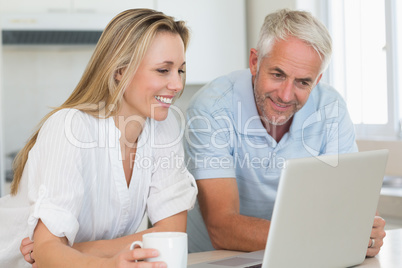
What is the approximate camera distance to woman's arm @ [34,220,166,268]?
3.38ft

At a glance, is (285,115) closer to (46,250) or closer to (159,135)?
(159,135)

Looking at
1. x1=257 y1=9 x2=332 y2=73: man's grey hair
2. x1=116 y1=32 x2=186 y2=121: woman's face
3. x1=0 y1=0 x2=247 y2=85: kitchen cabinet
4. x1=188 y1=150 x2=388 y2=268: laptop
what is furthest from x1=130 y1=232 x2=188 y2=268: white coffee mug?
x1=0 y1=0 x2=247 y2=85: kitchen cabinet

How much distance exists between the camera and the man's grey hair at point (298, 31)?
1.72 metres

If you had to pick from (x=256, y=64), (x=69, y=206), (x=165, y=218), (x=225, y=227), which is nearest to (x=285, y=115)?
(x=256, y=64)

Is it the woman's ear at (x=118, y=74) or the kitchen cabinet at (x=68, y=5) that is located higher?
the kitchen cabinet at (x=68, y=5)

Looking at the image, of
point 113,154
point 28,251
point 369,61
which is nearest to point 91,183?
point 113,154

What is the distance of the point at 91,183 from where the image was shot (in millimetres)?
1448

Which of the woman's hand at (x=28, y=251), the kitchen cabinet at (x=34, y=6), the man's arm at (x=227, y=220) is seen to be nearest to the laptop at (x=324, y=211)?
the man's arm at (x=227, y=220)

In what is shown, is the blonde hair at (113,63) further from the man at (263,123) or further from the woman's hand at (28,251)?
the man at (263,123)

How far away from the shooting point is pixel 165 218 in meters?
1.53

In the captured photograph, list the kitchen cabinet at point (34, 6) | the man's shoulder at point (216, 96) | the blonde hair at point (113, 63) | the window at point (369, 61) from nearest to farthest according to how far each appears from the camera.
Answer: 1. the blonde hair at point (113, 63)
2. the man's shoulder at point (216, 96)
3. the window at point (369, 61)
4. the kitchen cabinet at point (34, 6)

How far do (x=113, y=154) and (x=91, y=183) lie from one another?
0.10 meters

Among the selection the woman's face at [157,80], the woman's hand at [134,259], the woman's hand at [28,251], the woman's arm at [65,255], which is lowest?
the woman's hand at [28,251]

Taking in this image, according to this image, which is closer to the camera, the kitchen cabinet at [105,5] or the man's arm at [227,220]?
the man's arm at [227,220]
